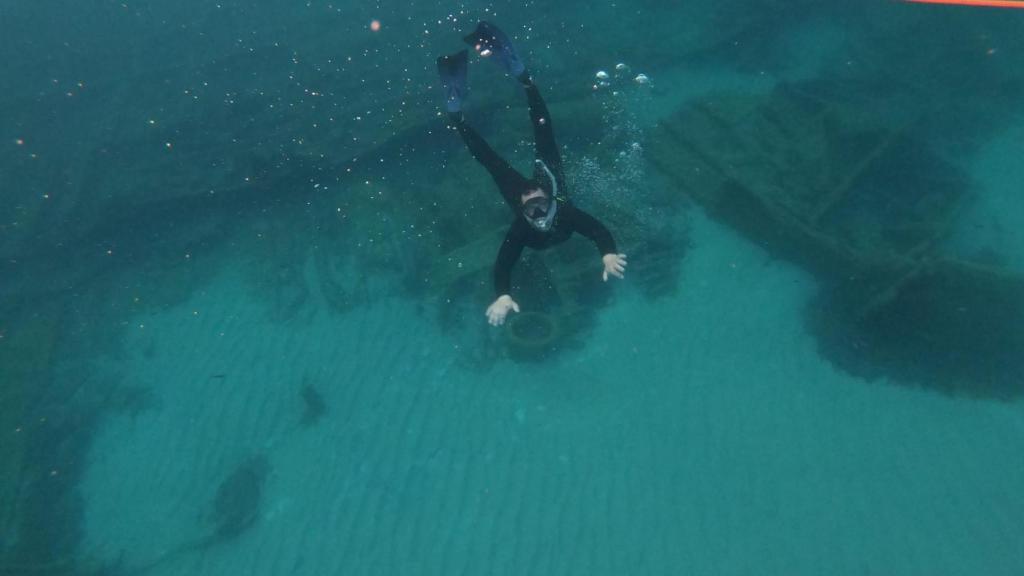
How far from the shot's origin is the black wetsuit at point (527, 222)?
5465 millimetres

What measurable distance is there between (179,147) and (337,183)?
3346 mm

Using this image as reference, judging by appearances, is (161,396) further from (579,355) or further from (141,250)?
(579,355)

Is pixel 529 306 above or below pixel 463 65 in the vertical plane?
below

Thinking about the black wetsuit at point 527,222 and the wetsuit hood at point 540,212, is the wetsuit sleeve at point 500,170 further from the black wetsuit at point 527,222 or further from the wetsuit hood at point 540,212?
the wetsuit hood at point 540,212

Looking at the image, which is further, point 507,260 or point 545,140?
point 545,140

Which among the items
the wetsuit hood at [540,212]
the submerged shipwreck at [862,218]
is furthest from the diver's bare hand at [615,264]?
the submerged shipwreck at [862,218]

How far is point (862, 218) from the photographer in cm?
774

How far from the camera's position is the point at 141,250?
9.76 m

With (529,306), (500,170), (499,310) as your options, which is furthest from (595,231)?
(529,306)

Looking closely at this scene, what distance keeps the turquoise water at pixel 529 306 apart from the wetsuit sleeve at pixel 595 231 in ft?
6.79

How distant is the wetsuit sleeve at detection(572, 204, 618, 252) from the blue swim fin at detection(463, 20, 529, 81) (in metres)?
2.57

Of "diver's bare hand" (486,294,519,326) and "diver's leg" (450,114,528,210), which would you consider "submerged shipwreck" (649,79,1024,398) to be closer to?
"diver's leg" (450,114,528,210)

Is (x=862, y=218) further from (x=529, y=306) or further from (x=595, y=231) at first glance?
(x=529, y=306)

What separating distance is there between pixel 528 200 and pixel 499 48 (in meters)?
3.21
